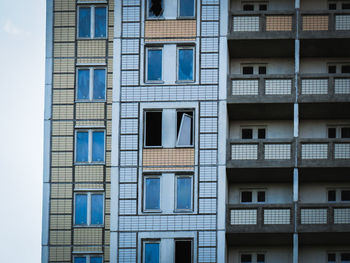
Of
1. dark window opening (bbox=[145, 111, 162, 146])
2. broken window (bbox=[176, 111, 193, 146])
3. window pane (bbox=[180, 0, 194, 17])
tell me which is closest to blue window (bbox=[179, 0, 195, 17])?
window pane (bbox=[180, 0, 194, 17])

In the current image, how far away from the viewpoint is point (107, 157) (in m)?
42.3

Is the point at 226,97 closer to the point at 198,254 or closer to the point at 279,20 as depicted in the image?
the point at 279,20

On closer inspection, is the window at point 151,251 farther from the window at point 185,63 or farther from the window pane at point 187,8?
the window pane at point 187,8

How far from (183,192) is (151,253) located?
305 cm

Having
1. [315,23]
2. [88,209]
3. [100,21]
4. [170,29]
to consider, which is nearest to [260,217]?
[88,209]

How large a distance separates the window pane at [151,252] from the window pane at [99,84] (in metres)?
7.08

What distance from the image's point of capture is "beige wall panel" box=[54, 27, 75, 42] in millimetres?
43250

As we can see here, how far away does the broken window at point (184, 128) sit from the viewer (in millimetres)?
42062

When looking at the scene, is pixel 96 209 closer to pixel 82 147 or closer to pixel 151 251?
pixel 82 147

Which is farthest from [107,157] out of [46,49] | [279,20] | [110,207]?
[279,20]

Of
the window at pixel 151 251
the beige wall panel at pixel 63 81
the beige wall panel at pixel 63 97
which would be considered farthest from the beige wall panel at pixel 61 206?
the beige wall panel at pixel 63 81

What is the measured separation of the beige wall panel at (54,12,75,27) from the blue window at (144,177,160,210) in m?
8.18

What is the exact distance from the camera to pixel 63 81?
141ft

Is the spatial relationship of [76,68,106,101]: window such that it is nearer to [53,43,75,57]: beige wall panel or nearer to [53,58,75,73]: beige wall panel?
[53,58,75,73]: beige wall panel
